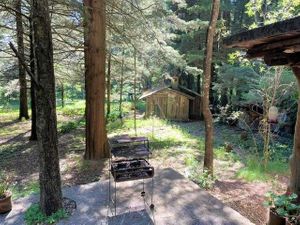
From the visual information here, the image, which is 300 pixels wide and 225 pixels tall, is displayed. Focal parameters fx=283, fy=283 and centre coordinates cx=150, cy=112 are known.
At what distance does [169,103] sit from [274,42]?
688 inches

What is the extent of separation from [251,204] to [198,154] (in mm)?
3607

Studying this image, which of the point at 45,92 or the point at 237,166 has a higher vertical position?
the point at 45,92

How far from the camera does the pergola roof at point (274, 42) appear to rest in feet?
7.97

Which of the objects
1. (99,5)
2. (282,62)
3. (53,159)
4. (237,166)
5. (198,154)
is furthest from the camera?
(198,154)

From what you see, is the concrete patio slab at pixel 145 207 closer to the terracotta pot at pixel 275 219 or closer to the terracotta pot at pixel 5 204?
the terracotta pot at pixel 5 204

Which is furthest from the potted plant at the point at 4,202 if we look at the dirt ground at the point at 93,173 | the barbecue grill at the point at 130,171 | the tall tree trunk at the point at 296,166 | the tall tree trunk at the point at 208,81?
the tall tree trunk at the point at 296,166

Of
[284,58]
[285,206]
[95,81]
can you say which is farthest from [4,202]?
[284,58]

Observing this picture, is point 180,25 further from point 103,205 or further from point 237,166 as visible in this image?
point 103,205

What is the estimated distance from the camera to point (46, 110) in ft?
11.7

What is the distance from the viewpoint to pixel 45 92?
139 inches

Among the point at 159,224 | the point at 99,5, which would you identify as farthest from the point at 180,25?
the point at 159,224

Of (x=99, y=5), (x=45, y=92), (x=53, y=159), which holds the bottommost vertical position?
(x=53, y=159)

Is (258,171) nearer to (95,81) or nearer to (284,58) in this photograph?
(284,58)

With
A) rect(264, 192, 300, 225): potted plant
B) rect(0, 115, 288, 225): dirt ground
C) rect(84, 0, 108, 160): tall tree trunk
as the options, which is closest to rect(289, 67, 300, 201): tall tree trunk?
rect(264, 192, 300, 225): potted plant
